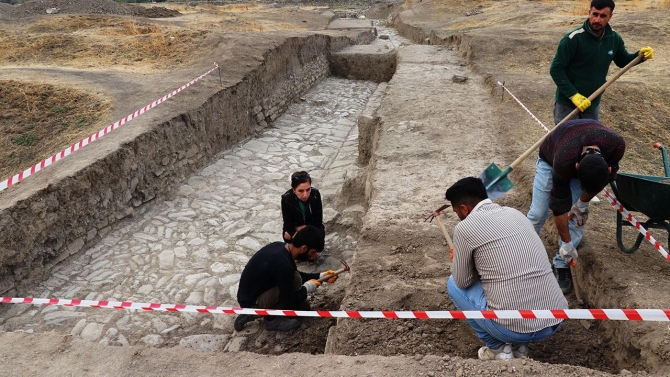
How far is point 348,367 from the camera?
288 centimetres

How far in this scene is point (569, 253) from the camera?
152 inches

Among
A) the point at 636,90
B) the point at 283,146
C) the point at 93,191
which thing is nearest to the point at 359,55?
the point at 283,146

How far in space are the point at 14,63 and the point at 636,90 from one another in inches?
532

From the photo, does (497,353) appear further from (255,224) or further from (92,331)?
(255,224)

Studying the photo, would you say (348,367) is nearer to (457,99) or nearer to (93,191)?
(93,191)

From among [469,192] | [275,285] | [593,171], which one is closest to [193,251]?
[275,285]

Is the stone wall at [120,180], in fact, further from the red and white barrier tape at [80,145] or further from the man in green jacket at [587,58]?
the man in green jacket at [587,58]

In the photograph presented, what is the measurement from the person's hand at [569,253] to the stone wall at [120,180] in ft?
18.4

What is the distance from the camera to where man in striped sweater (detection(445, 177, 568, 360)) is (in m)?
2.95

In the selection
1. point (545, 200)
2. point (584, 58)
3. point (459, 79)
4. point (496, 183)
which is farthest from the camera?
point (459, 79)

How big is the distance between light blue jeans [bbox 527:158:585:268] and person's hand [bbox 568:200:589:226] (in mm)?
38

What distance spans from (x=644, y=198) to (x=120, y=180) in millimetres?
6283

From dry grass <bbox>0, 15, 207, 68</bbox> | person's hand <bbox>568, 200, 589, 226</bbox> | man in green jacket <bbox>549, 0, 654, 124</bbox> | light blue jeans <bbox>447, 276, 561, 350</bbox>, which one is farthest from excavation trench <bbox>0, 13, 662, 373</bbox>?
dry grass <bbox>0, 15, 207, 68</bbox>

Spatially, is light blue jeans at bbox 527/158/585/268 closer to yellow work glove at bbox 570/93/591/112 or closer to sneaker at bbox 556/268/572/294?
sneaker at bbox 556/268/572/294
